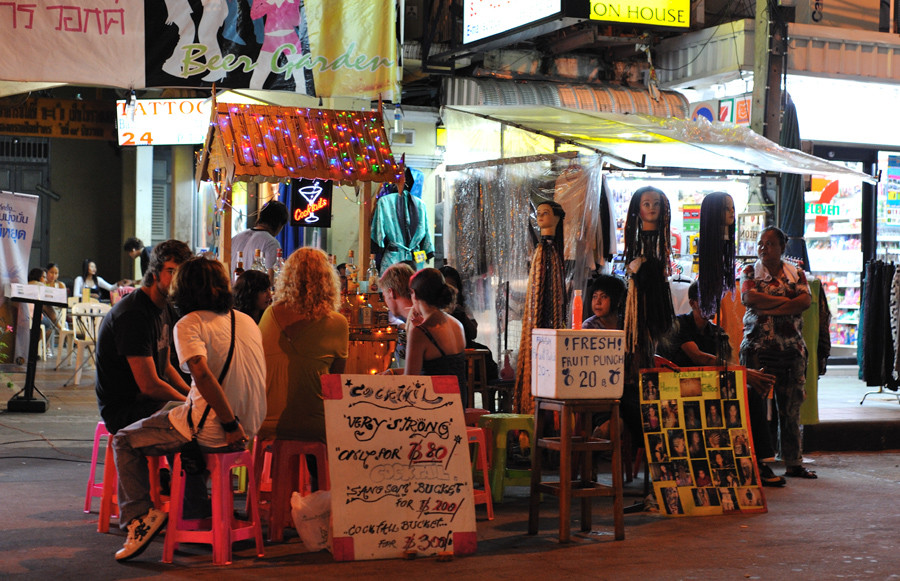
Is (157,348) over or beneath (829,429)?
over

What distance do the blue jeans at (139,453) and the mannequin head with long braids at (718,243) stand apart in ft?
14.3

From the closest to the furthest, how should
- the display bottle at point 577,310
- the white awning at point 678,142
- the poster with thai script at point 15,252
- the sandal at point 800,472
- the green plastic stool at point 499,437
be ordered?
the display bottle at point 577,310, the green plastic stool at point 499,437, the sandal at point 800,472, the white awning at point 678,142, the poster with thai script at point 15,252

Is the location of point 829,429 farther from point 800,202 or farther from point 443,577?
point 443,577

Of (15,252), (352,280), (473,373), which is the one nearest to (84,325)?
(15,252)

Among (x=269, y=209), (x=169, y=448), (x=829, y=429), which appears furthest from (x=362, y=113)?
(x=829, y=429)

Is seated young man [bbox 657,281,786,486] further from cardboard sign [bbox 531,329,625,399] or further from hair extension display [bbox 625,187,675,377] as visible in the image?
cardboard sign [bbox 531,329,625,399]

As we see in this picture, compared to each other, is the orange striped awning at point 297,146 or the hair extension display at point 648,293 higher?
the orange striped awning at point 297,146

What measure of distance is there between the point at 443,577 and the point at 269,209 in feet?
13.8

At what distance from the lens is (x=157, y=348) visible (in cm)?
596

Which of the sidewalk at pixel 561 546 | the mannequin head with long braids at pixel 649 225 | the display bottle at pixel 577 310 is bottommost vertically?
the sidewalk at pixel 561 546

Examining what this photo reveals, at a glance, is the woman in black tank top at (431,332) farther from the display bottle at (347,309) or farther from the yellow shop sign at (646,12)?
the yellow shop sign at (646,12)

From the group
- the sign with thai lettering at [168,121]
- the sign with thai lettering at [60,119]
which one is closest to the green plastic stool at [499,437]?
the sign with thai lettering at [168,121]

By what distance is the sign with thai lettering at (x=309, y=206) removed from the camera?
11344 mm

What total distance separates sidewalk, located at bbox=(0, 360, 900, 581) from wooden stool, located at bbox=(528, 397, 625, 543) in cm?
13
